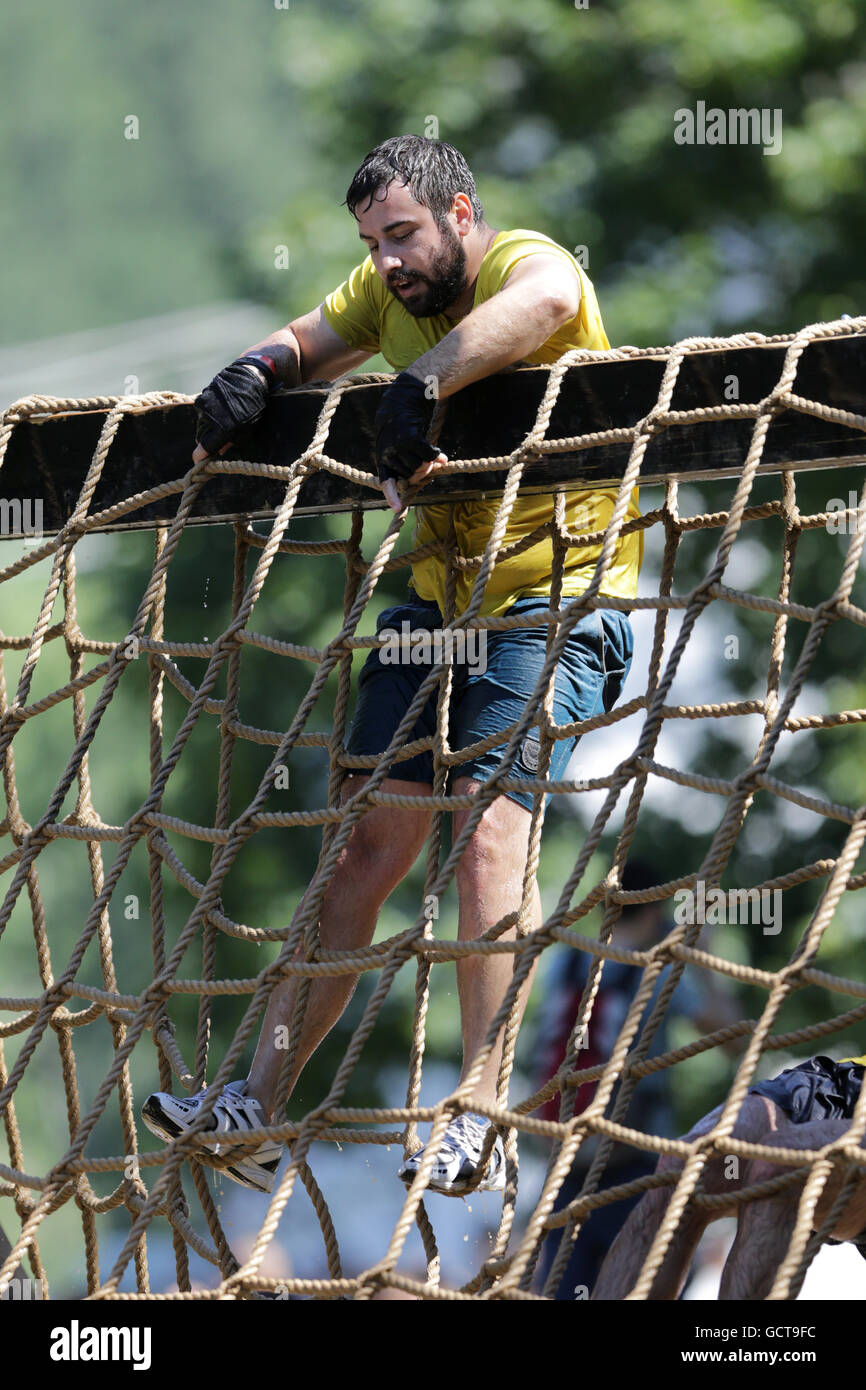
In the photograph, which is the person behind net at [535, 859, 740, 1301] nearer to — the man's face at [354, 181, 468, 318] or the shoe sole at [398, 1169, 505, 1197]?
the shoe sole at [398, 1169, 505, 1197]

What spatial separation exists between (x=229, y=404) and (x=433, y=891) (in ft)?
2.31

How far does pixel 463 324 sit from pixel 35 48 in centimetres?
1091

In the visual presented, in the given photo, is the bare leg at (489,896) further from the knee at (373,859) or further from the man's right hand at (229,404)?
the man's right hand at (229,404)

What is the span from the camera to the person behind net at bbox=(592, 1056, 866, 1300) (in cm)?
175

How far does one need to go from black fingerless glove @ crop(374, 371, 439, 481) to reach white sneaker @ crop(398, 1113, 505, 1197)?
0.79 m

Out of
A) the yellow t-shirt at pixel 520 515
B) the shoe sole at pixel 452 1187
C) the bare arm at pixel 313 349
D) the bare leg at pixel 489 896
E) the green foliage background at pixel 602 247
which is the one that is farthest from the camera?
the green foliage background at pixel 602 247

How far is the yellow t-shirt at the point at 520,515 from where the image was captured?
2.14m

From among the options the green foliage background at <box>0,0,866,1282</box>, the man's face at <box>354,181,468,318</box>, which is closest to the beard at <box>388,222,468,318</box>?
the man's face at <box>354,181,468,318</box>

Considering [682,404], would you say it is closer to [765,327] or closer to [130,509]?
[130,509]

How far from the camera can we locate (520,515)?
2203 mm

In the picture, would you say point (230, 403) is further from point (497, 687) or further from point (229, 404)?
point (497, 687)

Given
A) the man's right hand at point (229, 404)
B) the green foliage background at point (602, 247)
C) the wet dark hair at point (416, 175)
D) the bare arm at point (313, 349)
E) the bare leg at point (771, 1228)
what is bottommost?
the bare leg at point (771, 1228)

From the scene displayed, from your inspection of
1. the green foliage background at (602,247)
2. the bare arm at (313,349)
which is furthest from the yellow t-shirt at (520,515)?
the green foliage background at (602,247)

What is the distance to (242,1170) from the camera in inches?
81.6
